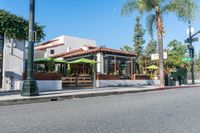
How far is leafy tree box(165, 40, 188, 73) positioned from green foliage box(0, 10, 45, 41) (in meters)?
27.1

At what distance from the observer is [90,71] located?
2711 cm

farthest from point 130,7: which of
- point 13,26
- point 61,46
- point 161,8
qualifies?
point 61,46

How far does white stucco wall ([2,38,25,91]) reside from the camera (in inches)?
673

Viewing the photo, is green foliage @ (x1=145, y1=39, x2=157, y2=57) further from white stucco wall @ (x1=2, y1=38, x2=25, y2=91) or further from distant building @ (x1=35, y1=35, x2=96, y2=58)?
white stucco wall @ (x1=2, y1=38, x2=25, y2=91)

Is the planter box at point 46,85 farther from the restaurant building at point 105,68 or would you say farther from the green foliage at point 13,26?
the restaurant building at point 105,68

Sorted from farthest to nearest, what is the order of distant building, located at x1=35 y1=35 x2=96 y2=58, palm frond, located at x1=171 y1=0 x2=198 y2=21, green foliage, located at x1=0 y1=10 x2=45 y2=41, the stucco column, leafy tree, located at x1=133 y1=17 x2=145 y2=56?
leafy tree, located at x1=133 y1=17 x2=145 y2=56, distant building, located at x1=35 y1=35 x2=96 y2=58, the stucco column, palm frond, located at x1=171 y1=0 x2=198 y2=21, green foliage, located at x1=0 y1=10 x2=45 y2=41

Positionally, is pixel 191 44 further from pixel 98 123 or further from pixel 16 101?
pixel 98 123

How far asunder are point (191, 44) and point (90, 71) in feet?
44.9

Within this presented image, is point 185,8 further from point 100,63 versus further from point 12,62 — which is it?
point 12,62

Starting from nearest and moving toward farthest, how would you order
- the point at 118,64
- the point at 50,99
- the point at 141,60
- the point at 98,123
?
the point at 98,123 < the point at 50,99 < the point at 118,64 < the point at 141,60

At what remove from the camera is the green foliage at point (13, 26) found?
51.6ft

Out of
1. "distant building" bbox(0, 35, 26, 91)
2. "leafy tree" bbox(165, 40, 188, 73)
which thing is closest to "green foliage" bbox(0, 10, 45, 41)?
"distant building" bbox(0, 35, 26, 91)

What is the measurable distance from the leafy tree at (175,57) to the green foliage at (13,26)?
27.1 metres

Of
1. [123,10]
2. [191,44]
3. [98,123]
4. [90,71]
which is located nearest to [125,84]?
[90,71]
